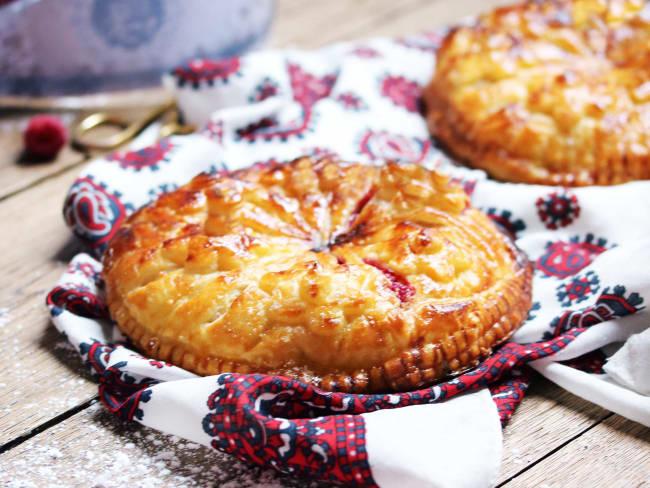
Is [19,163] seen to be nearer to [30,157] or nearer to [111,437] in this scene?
[30,157]

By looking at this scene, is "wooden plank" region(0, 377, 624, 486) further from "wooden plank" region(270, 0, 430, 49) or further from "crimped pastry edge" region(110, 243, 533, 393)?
"wooden plank" region(270, 0, 430, 49)

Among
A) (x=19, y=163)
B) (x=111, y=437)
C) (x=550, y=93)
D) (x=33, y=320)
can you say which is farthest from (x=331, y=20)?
(x=111, y=437)

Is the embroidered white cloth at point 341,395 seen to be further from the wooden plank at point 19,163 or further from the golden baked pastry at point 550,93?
the wooden plank at point 19,163

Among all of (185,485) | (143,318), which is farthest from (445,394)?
(143,318)

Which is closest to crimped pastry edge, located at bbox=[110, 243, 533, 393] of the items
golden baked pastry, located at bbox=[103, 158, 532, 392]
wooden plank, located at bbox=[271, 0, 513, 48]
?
golden baked pastry, located at bbox=[103, 158, 532, 392]

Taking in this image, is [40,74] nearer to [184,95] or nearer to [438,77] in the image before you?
[184,95]

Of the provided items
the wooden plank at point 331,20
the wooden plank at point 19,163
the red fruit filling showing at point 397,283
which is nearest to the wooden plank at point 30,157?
the wooden plank at point 19,163
